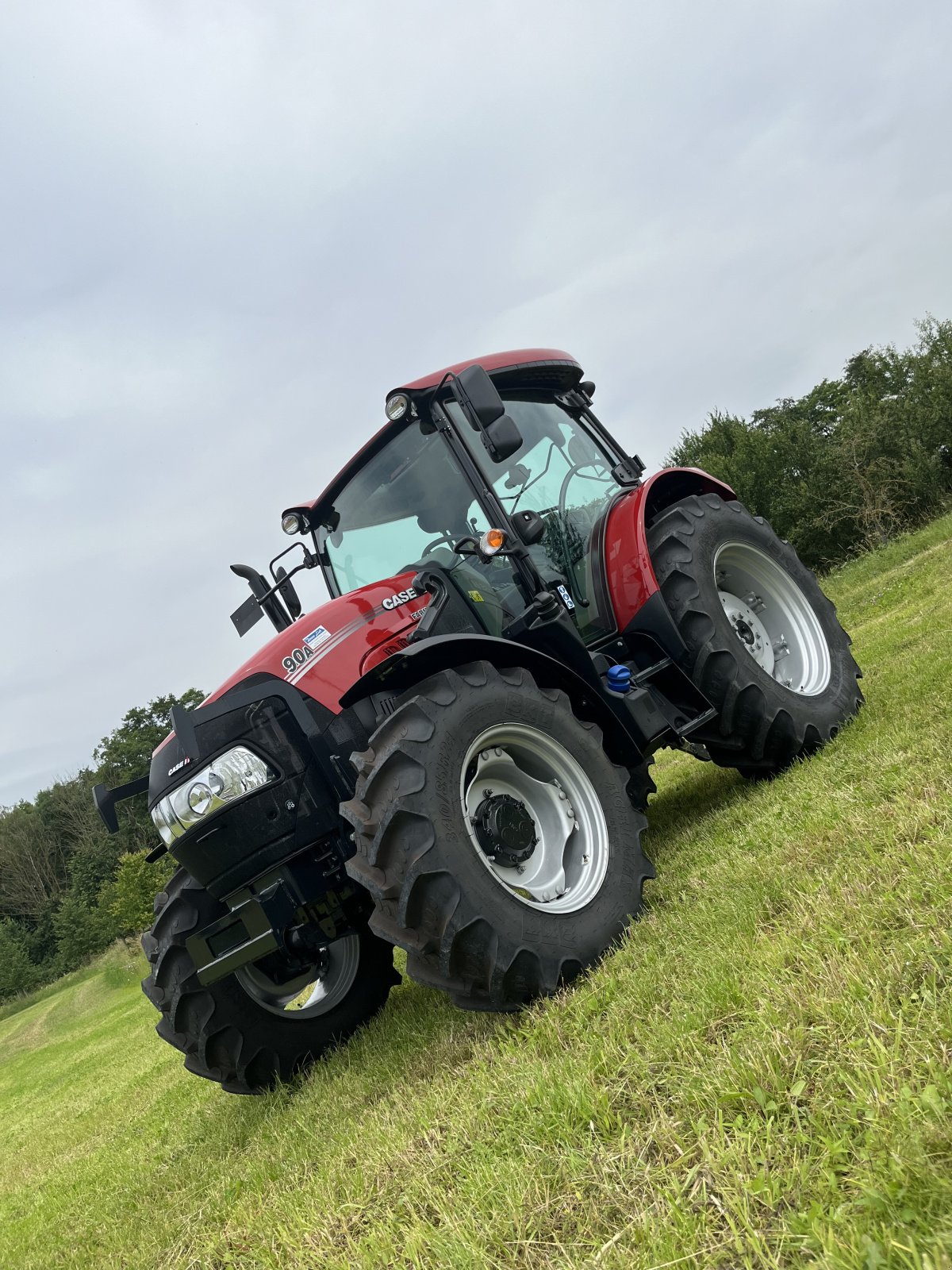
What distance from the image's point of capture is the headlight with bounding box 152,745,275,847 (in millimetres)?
3068

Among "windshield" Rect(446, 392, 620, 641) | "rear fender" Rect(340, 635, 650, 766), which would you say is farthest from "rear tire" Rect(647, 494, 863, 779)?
"rear fender" Rect(340, 635, 650, 766)

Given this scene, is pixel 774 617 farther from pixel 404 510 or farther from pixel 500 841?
pixel 500 841

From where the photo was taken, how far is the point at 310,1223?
2178 mm

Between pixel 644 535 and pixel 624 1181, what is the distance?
3218mm

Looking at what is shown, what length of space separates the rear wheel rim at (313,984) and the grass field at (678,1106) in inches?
10.0

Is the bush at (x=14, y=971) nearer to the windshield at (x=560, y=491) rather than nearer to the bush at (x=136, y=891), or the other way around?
the bush at (x=136, y=891)

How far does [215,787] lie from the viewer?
3.07 m

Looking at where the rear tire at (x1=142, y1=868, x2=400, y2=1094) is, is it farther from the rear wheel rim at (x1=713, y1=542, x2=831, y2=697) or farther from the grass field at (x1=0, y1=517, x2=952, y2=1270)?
the rear wheel rim at (x1=713, y1=542, x2=831, y2=697)

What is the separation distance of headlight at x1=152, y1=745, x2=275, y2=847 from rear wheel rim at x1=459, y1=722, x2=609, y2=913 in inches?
30.3

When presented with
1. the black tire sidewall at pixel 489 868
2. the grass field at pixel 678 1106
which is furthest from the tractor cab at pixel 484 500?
the grass field at pixel 678 1106

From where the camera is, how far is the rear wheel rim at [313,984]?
12.3ft

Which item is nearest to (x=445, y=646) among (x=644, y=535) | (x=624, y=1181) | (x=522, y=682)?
(x=522, y=682)

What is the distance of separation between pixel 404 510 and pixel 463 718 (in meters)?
1.52

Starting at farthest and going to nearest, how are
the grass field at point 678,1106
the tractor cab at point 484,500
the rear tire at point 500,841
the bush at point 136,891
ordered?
the bush at point 136,891, the tractor cab at point 484,500, the rear tire at point 500,841, the grass field at point 678,1106
